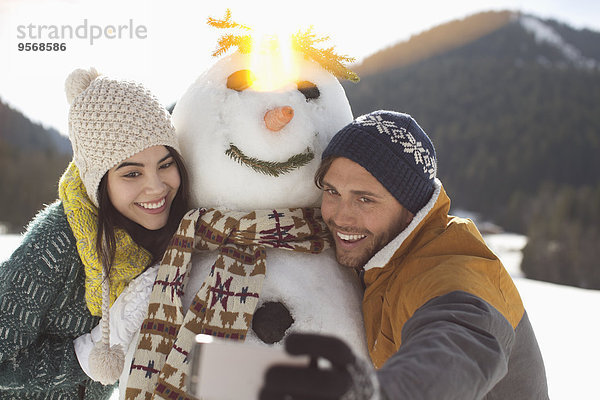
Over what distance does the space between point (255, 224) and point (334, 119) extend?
1.48ft

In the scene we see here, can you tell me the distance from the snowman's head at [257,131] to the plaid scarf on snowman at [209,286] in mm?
75

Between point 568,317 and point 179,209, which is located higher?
point 179,209

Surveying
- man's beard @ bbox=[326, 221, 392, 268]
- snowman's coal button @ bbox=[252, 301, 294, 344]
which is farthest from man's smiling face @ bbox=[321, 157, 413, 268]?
snowman's coal button @ bbox=[252, 301, 294, 344]

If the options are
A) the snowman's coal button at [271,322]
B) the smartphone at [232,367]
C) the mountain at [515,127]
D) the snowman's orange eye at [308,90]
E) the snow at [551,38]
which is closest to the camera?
the smartphone at [232,367]

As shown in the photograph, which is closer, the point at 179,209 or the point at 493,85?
the point at 179,209

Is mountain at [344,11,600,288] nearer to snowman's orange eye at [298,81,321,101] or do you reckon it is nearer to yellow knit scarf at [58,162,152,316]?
snowman's orange eye at [298,81,321,101]

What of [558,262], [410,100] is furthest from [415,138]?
[410,100]

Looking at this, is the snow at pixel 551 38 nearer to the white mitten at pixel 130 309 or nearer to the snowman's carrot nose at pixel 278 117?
the snowman's carrot nose at pixel 278 117

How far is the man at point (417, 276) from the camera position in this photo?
85 cm

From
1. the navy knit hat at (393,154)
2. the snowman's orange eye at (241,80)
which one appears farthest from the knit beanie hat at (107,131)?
the navy knit hat at (393,154)

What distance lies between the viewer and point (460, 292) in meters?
1.07

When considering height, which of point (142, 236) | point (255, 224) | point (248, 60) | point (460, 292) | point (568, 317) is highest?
point (248, 60)

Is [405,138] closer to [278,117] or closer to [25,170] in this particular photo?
[278,117]

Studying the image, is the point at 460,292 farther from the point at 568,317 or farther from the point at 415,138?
the point at 568,317
